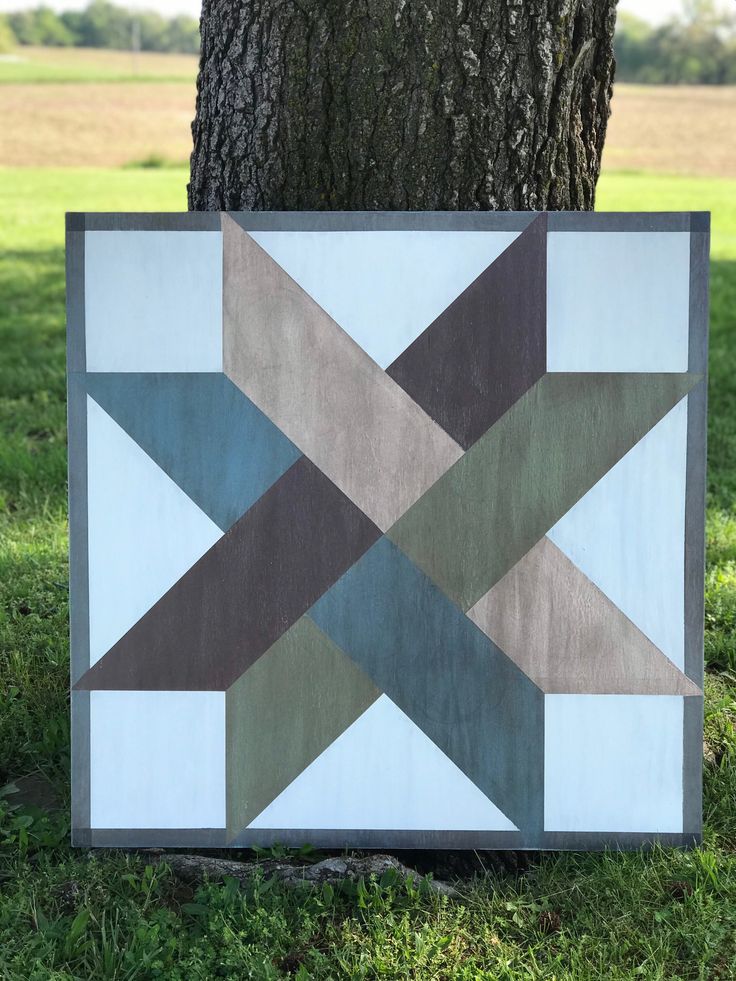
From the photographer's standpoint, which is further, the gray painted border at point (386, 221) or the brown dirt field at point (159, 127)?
the brown dirt field at point (159, 127)

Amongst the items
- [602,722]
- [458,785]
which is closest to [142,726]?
[458,785]

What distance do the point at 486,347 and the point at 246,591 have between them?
0.71 meters

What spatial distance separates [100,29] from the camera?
68.3 m

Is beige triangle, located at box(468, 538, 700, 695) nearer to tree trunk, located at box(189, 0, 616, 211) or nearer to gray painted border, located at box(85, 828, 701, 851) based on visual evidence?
gray painted border, located at box(85, 828, 701, 851)

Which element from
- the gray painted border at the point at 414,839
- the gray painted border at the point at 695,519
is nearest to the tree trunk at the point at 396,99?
the gray painted border at the point at 695,519

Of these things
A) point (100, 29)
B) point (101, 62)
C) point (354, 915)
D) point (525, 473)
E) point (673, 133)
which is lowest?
point (354, 915)

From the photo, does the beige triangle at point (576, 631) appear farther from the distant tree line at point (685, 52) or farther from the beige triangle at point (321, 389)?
the distant tree line at point (685, 52)

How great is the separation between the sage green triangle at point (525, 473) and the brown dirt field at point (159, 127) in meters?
25.3

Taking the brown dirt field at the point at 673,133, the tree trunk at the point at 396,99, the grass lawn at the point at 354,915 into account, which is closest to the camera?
the grass lawn at the point at 354,915

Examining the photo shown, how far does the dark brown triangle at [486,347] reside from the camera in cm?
216

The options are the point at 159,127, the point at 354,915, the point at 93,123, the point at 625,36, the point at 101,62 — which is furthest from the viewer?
the point at 101,62

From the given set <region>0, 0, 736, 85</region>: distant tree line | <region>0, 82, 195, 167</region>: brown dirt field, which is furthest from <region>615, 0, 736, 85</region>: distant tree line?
<region>0, 82, 195, 167</region>: brown dirt field

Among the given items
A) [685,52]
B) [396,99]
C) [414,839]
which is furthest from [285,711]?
[685,52]

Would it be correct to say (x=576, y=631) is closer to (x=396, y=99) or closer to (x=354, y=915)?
(x=354, y=915)
